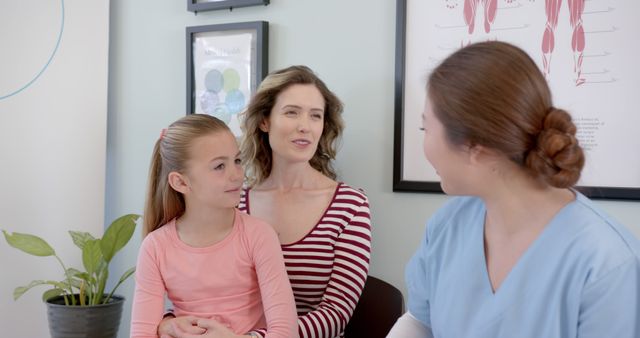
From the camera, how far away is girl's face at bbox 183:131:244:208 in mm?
1442

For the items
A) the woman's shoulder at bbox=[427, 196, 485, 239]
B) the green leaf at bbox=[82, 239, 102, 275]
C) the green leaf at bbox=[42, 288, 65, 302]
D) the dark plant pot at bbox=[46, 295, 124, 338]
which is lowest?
the dark plant pot at bbox=[46, 295, 124, 338]

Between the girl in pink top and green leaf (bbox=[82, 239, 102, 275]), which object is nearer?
the girl in pink top

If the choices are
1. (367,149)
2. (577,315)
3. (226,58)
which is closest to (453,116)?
(577,315)

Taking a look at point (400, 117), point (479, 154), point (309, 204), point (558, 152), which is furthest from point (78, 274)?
point (558, 152)

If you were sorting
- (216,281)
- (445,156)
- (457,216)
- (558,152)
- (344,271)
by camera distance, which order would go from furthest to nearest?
(344,271), (216,281), (457,216), (445,156), (558,152)

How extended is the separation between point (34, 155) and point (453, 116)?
1.47 m

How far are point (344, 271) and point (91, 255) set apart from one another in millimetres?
766

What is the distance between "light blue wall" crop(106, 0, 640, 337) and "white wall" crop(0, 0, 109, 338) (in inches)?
6.1

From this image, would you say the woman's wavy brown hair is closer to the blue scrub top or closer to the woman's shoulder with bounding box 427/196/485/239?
the blue scrub top

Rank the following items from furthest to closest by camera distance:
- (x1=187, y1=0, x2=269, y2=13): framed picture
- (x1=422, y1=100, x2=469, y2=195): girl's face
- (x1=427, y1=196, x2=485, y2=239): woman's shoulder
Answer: (x1=187, y1=0, x2=269, y2=13): framed picture, (x1=427, y1=196, x2=485, y2=239): woman's shoulder, (x1=422, y1=100, x2=469, y2=195): girl's face

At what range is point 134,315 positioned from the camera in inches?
56.7

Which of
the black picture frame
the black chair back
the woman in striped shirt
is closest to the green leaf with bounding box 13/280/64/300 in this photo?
the woman in striped shirt

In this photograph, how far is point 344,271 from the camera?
158 centimetres

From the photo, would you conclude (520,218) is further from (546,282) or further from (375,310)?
(375,310)
